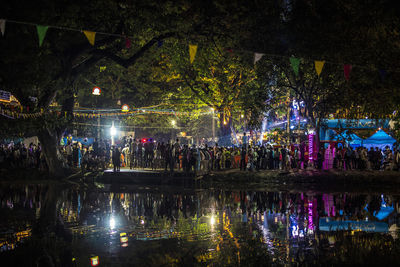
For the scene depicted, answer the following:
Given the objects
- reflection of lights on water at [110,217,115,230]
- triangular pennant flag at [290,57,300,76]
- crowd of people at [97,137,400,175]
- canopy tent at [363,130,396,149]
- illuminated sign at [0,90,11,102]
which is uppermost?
illuminated sign at [0,90,11,102]

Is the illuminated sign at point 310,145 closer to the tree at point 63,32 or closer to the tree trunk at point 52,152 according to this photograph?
the tree at point 63,32

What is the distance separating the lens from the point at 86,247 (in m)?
7.69

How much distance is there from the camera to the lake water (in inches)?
273

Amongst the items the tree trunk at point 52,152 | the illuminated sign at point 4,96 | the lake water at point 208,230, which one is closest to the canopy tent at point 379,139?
the lake water at point 208,230

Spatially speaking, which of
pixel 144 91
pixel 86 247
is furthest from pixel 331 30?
pixel 144 91

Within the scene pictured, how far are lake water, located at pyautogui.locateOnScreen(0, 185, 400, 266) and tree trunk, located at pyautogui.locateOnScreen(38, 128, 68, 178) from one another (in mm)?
9069

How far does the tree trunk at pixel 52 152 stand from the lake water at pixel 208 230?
29.8ft

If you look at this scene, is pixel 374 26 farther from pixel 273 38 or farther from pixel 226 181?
pixel 226 181

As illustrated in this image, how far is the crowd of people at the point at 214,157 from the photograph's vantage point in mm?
25750

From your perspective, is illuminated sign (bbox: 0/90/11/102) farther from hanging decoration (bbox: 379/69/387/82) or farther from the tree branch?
hanging decoration (bbox: 379/69/387/82)

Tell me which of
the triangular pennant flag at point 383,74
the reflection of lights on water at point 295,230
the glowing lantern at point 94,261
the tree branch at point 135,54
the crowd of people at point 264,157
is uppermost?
the tree branch at point 135,54

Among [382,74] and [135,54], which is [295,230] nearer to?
[382,74]

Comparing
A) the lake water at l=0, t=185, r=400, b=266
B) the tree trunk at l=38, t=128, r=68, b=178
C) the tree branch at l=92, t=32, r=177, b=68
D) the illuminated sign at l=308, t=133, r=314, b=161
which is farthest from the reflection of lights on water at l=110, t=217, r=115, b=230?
the illuminated sign at l=308, t=133, r=314, b=161

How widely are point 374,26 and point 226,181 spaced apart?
12.9m
